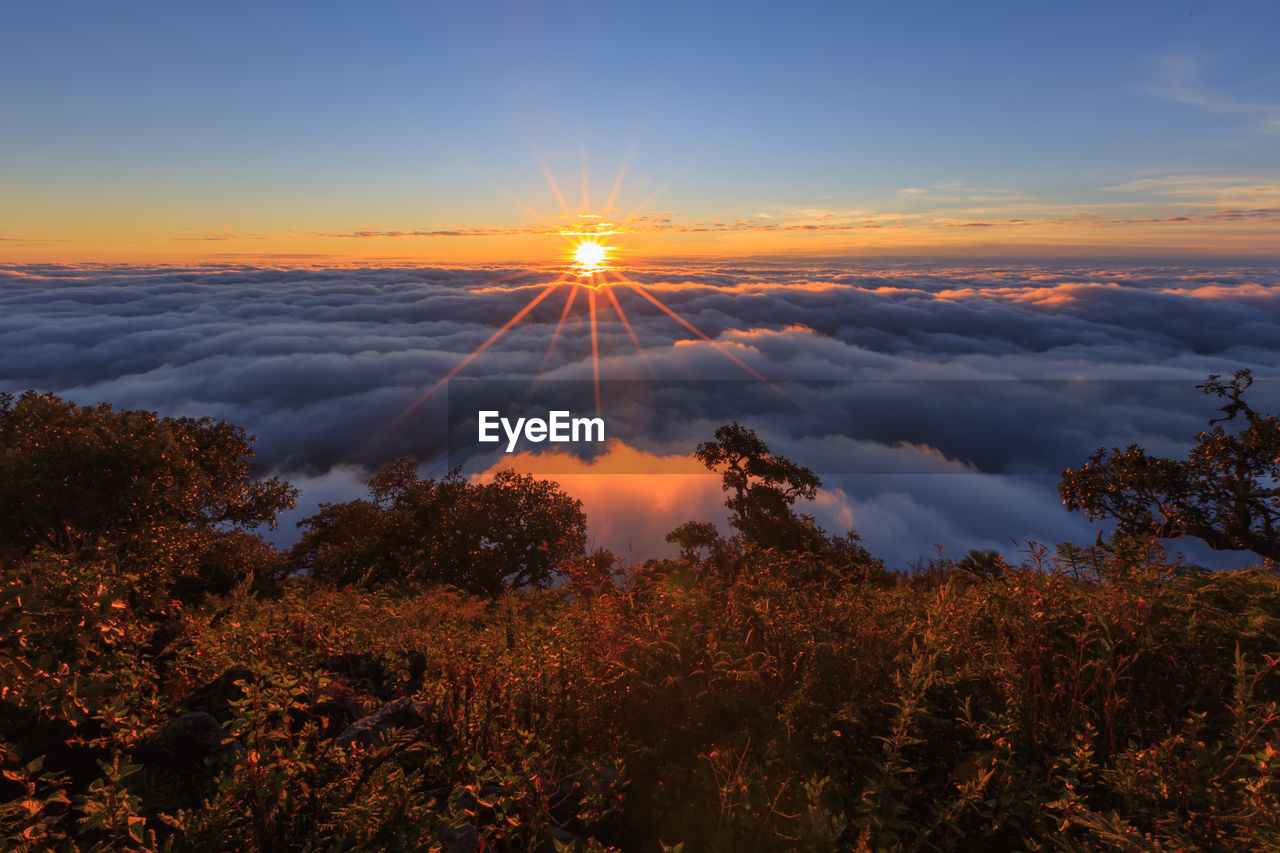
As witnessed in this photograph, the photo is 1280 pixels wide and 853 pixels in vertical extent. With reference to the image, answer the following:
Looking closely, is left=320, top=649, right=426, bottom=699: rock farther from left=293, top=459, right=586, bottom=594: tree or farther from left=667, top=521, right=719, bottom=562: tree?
left=293, top=459, right=586, bottom=594: tree

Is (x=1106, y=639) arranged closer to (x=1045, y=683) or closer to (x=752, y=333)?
(x=1045, y=683)

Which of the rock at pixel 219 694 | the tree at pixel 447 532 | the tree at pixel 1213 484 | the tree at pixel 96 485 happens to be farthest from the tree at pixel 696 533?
the rock at pixel 219 694

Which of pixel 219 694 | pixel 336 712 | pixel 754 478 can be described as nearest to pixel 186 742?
pixel 219 694

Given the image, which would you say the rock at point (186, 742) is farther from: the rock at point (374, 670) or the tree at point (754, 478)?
the tree at point (754, 478)

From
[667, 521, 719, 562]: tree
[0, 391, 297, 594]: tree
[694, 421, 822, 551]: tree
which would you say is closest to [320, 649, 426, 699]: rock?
[0, 391, 297, 594]: tree

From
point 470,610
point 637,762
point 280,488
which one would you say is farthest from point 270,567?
point 637,762
